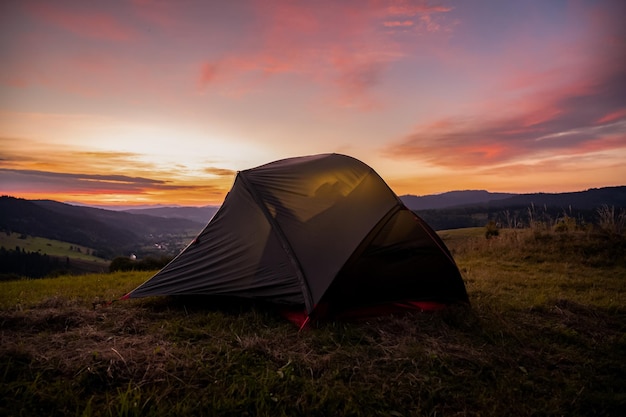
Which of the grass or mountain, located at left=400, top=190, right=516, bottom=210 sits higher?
mountain, located at left=400, top=190, right=516, bottom=210

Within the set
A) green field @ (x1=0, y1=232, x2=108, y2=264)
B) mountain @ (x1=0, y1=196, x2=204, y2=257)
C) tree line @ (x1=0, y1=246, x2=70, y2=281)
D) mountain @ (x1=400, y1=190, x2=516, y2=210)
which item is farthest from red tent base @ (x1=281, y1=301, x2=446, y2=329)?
mountain @ (x1=400, y1=190, x2=516, y2=210)

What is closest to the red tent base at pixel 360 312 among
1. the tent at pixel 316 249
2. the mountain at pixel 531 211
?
the tent at pixel 316 249

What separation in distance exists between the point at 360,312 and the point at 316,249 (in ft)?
3.73

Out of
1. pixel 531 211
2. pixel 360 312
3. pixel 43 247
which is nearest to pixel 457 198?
pixel 43 247

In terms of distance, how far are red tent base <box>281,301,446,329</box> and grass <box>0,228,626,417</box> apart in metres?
0.16

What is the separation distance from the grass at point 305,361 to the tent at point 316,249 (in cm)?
38

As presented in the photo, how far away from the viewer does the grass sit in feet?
Answer: 10.4

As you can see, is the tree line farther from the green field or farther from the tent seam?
the tent seam

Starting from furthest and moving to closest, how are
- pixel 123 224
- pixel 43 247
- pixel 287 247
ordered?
pixel 123 224 < pixel 43 247 < pixel 287 247

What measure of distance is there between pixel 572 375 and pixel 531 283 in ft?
16.8

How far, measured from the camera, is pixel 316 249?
5.32 metres

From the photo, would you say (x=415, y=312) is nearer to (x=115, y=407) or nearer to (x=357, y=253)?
(x=357, y=253)

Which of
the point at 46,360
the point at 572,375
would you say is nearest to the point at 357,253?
the point at 572,375

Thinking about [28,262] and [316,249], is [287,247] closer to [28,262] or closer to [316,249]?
[316,249]
